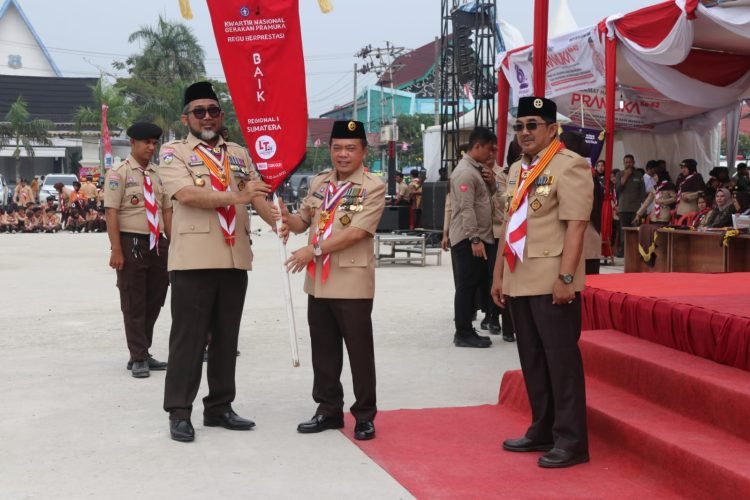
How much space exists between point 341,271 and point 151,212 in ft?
8.07

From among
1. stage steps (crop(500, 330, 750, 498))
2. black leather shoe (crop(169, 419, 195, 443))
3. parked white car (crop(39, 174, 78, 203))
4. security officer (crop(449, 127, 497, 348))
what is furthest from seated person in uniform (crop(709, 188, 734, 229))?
parked white car (crop(39, 174, 78, 203))

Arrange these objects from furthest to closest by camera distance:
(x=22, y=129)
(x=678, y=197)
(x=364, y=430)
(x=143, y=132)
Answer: (x=22, y=129) → (x=678, y=197) → (x=143, y=132) → (x=364, y=430)

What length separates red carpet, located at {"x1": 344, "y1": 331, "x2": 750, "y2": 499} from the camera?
13.6ft

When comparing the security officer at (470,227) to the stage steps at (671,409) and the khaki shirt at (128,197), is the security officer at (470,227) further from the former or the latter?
the khaki shirt at (128,197)

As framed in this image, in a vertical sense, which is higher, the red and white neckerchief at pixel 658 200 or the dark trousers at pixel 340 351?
the red and white neckerchief at pixel 658 200

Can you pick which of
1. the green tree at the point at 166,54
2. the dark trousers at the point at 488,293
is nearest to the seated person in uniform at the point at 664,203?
the dark trousers at the point at 488,293

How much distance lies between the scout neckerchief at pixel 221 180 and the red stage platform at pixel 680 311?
8.11 feet

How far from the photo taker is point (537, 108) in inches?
183

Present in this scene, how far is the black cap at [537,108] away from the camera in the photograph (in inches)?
183

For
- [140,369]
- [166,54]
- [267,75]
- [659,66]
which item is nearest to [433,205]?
[659,66]

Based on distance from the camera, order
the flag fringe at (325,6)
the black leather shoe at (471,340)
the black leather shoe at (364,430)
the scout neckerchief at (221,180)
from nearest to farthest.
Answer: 1. the black leather shoe at (364,430)
2. the scout neckerchief at (221,180)
3. the flag fringe at (325,6)
4. the black leather shoe at (471,340)

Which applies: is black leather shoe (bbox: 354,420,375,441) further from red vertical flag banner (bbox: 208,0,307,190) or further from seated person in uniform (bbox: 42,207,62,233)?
seated person in uniform (bbox: 42,207,62,233)

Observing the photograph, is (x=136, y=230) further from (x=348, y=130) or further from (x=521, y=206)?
(x=521, y=206)

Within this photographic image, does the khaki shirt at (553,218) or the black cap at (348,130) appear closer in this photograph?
the khaki shirt at (553,218)
